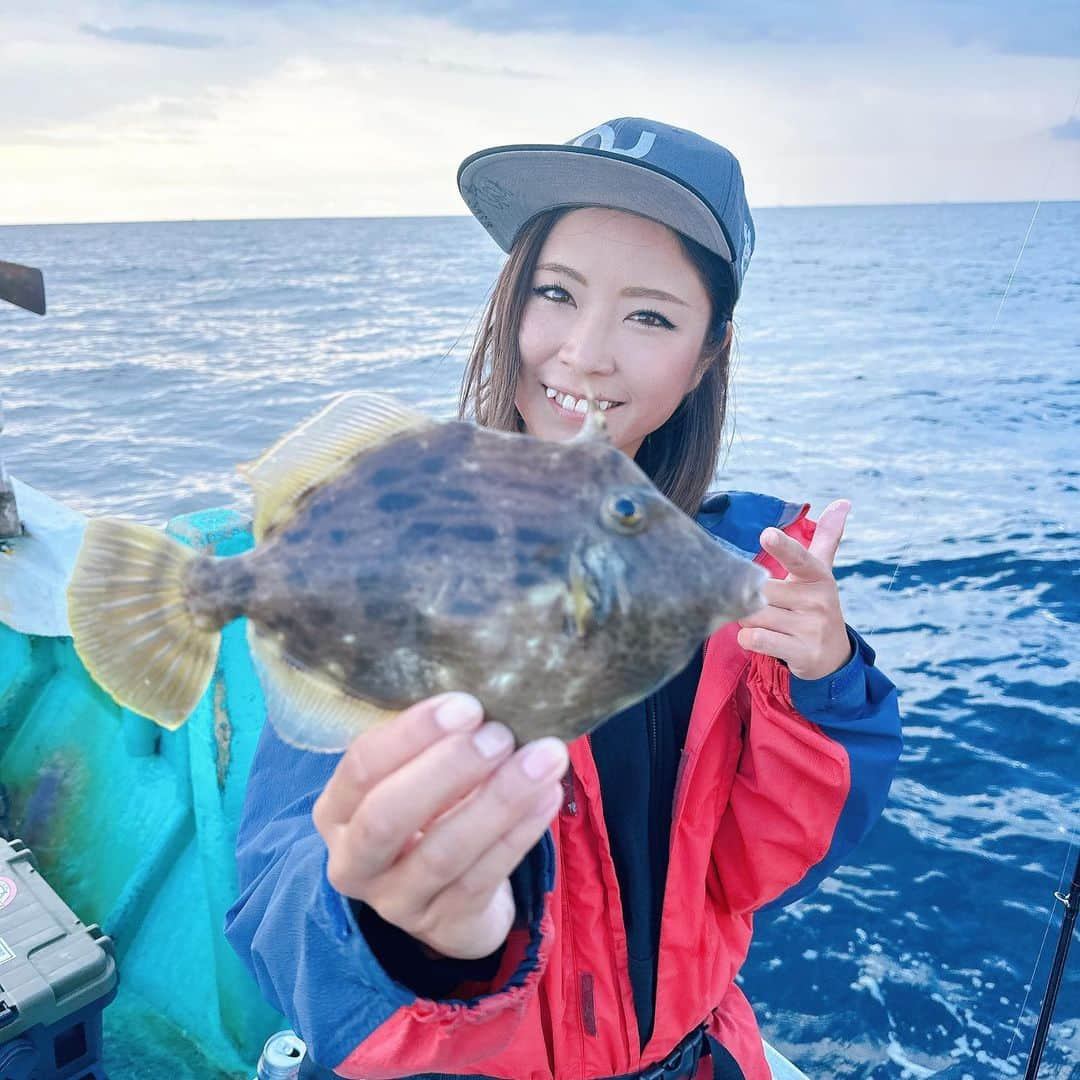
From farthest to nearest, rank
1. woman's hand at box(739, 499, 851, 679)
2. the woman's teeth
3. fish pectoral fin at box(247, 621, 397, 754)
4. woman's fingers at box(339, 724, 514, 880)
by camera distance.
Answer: the woman's teeth → woman's hand at box(739, 499, 851, 679) → fish pectoral fin at box(247, 621, 397, 754) → woman's fingers at box(339, 724, 514, 880)

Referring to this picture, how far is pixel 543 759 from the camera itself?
1511 mm

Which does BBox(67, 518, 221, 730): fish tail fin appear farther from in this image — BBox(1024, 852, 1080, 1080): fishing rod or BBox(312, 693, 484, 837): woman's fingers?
BBox(1024, 852, 1080, 1080): fishing rod

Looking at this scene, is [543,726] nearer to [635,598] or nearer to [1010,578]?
[635,598]

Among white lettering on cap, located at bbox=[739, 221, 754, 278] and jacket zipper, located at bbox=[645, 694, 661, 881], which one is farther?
white lettering on cap, located at bbox=[739, 221, 754, 278]

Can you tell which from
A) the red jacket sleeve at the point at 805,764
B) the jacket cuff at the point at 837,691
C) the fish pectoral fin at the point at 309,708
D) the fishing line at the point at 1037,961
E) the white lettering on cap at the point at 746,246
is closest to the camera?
the fish pectoral fin at the point at 309,708

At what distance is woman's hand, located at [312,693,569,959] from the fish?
0.29 feet

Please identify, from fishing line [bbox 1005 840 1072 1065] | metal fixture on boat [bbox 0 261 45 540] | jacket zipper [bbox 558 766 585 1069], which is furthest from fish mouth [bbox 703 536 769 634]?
fishing line [bbox 1005 840 1072 1065]

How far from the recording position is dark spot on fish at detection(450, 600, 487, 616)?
60.2 inches

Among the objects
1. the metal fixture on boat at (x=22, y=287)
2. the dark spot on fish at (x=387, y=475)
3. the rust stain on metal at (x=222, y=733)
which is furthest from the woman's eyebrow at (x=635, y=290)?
the metal fixture on boat at (x=22, y=287)

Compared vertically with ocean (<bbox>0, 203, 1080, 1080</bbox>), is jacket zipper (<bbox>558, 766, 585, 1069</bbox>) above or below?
above

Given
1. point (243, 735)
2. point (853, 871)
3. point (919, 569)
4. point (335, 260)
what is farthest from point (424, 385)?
point (335, 260)

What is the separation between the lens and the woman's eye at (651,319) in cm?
291

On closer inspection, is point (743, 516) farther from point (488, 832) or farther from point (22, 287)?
point (22, 287)

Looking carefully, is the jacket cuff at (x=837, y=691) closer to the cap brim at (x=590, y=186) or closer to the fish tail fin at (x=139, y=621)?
the cap brim at (x=590, y=186)
